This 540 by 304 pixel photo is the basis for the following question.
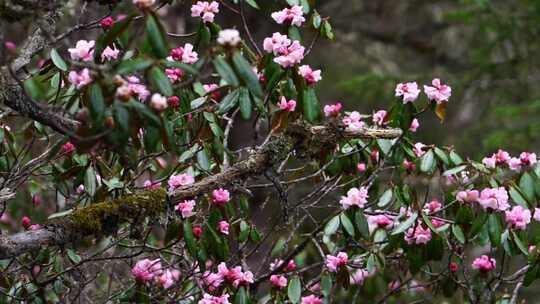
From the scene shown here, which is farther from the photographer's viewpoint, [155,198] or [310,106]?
[155,198]

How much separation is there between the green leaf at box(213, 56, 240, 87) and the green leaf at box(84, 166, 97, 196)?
0.94m

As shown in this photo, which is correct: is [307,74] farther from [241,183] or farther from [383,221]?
[383,221]

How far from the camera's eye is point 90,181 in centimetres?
280

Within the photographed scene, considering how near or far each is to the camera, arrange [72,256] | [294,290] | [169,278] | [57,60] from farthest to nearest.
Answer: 1. [169,278]
2. [294,290]
3. [72,256]
4. [57,60]

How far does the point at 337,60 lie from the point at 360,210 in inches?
289

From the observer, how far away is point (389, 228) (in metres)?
3.29

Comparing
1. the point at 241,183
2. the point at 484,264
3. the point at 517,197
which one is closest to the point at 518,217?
the point at 517,197

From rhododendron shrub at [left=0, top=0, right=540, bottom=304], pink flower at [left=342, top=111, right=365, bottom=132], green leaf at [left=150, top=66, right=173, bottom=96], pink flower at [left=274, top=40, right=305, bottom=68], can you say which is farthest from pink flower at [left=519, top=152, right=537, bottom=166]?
green leaf at [left=150, top=66, right=173, bottom=96]

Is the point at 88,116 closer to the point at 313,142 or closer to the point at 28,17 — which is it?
the point at 28,17

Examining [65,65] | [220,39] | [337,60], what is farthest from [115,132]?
[337,60]

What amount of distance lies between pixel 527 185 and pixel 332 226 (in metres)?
0.75

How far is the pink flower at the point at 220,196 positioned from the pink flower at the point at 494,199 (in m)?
0.92

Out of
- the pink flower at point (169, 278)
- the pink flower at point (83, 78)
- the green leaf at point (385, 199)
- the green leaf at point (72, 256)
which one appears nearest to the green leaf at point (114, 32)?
the pink flower at point (83, 78)

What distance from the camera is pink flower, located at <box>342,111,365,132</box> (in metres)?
2.99
